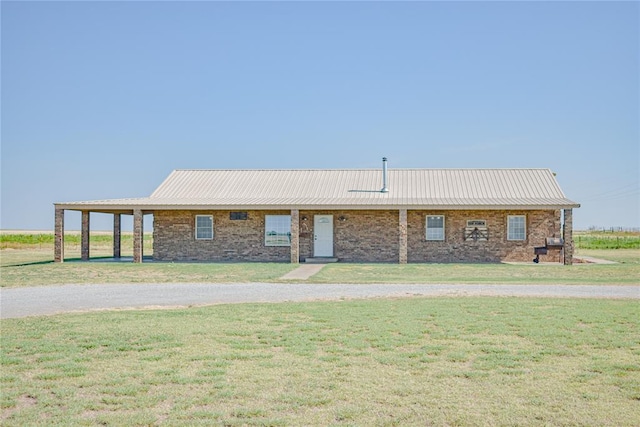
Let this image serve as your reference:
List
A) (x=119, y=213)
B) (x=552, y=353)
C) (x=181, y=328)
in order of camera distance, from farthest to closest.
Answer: (x=119, y=213)
(x=181, y=328)
(x=552, y=353)

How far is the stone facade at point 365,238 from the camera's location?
27203mm

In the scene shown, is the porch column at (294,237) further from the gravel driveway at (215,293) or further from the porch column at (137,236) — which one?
the gravel driveway at (215,293)

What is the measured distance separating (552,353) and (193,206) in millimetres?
20258

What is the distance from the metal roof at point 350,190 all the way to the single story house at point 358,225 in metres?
0.07

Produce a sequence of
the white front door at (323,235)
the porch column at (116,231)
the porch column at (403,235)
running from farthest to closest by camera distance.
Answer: the porch column at (116,231), the white front door at (323,235), the porch column at (403,235)

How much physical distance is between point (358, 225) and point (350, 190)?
3.13m

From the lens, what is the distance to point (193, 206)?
2656 centimetres

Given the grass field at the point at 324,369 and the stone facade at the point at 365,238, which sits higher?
the stone facade at the point at 365,238

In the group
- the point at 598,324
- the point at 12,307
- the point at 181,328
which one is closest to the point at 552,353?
the point at 598,324

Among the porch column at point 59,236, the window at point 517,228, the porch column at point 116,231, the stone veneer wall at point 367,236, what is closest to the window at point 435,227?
the stone veneer wall at point 367,236

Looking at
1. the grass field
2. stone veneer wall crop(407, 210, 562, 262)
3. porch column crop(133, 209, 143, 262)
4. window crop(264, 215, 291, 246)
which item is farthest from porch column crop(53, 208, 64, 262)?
the grass field

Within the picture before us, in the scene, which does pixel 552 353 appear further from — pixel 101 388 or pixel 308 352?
pixel 101 388

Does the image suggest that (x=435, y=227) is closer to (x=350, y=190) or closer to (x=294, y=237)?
(x=350, y=190)

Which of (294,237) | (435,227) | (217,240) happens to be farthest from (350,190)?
(217,240)
